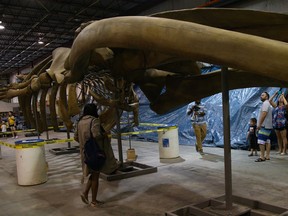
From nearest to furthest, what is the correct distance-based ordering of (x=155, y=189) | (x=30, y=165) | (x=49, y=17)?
1. (x=155, y=189)
2. (x=30, y=165)
3. (x=49, y=17)

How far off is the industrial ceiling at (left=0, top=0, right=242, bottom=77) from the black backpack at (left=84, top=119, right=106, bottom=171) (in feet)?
30.0

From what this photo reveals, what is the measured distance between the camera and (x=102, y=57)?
11.7 ft

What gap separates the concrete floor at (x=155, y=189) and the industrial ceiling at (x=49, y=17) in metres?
7.13

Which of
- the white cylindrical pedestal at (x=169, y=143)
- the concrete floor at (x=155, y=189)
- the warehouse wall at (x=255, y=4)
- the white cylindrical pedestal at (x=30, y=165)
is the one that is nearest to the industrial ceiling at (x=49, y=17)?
the warehouse wall at (x=255, y=4)

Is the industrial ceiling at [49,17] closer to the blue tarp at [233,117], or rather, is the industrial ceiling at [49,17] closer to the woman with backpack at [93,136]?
the blue tarp at [233,117]

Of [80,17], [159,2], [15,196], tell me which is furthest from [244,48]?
[80,17]

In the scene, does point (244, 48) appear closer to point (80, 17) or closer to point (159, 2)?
point (159, 2)

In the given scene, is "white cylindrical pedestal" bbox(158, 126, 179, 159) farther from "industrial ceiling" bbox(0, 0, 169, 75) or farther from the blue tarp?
"industrial ceiling" bbox(0, 0, 169, 75)

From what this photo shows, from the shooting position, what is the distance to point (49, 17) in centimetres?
1830

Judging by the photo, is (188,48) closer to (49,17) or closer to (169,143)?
(169,143)

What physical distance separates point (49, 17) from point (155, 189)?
49.8 feet

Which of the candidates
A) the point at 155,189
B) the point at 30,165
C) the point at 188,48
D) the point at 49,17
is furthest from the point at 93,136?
the point at 49,17

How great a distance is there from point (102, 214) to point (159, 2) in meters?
13.1

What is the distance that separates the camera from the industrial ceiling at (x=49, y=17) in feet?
54.4
